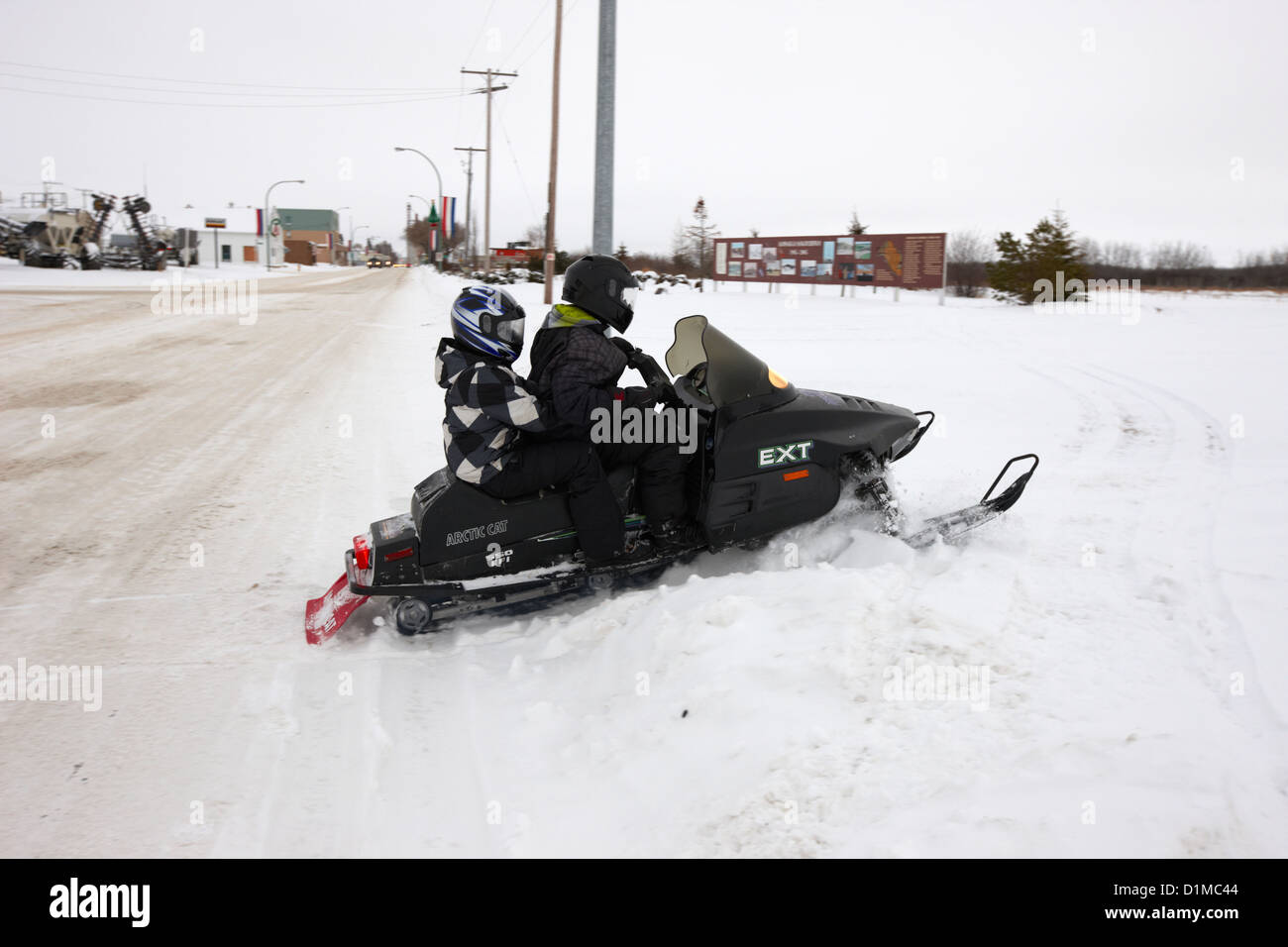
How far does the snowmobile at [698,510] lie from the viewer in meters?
4.30

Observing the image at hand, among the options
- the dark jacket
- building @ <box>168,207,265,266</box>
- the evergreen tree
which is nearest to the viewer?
the dark jacket

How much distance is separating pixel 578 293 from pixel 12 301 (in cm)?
2439

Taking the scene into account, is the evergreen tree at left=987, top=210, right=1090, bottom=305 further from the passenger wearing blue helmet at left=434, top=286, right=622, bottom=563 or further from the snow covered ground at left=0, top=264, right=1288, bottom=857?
the passenger wearing blue helmet at left=434, top=286, right=622, bottom=563

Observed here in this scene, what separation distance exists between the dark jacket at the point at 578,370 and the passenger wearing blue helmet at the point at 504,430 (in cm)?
10

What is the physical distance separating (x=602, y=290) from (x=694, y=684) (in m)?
2.08

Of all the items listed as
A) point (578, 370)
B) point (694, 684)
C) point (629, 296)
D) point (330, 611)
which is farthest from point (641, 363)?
point (330, 611)

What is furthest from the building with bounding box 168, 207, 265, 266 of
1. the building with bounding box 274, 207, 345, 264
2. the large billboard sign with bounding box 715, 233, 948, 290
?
the large billboard sign with bounding box 715, 233, 948, 290

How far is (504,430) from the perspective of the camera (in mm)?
4211

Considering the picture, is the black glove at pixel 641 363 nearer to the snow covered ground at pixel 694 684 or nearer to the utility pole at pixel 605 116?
the snow covered ground at pixel 694 684

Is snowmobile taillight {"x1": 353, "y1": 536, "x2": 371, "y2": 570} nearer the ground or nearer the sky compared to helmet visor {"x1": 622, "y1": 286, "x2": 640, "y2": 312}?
nearer the ground

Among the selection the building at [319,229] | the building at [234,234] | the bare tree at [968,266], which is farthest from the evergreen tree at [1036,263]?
the building at [319,229]

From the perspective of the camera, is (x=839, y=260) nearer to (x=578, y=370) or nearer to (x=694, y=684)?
(x=578, y=370)

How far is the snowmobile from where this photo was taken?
430cm

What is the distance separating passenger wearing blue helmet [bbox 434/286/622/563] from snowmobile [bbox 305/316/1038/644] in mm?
137
